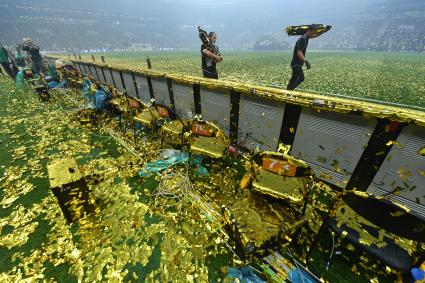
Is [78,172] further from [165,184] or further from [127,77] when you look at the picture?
[127,77]

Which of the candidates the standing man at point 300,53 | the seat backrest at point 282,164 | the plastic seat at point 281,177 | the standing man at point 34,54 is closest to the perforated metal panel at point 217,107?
the plastic seat at point 281,177

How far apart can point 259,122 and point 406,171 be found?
2251mm

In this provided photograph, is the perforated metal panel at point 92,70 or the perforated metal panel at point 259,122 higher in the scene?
the perforated metal panel at point 259,122

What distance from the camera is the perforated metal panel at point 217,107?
15.1 feet

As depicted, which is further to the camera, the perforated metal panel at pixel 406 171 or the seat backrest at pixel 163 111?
the seat backrest at pixel 163 111

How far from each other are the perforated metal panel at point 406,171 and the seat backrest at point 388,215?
106cm

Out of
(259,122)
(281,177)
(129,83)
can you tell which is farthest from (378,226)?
(129,83)

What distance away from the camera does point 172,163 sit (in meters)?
4.45

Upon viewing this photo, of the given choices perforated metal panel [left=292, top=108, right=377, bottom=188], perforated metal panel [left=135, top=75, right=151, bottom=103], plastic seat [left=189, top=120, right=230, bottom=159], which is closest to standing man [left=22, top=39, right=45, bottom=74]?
perforated metal panel [left=135, top=75, right=151, bottom=103]

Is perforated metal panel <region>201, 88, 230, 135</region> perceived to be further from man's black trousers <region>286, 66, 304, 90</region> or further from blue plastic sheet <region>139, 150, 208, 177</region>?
man's black trousers <region>286, 66, 304, 90</region>

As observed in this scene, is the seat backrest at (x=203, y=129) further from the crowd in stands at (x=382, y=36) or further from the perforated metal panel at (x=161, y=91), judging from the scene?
the crowd in stands at (x=382, y=36)

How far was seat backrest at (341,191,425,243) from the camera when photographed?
180 cm

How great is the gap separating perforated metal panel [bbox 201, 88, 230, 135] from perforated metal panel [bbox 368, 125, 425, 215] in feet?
9.44

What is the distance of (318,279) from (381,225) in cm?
96
